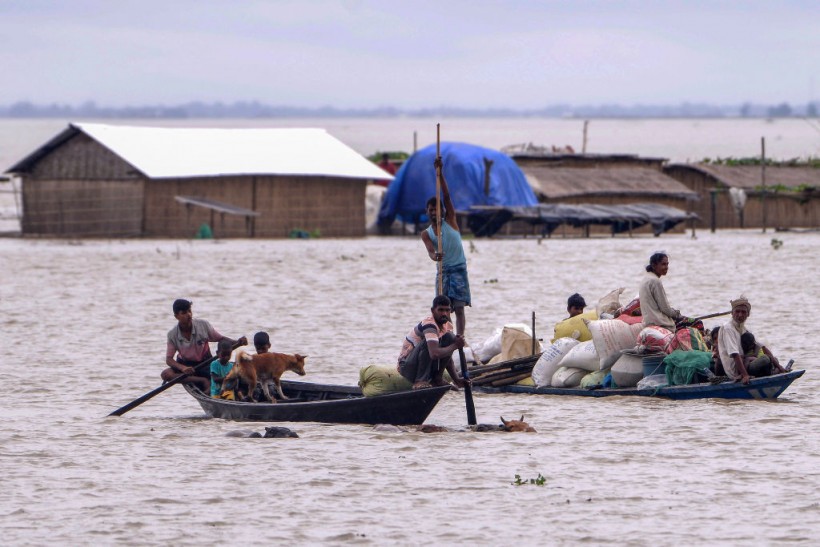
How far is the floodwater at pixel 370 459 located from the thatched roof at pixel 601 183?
1785 cm

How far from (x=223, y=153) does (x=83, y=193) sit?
11.6ft

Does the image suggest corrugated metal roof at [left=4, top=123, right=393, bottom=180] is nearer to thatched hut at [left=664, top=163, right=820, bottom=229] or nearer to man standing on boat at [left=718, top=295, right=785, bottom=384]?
thatched hut at [left=664, top=163, right=820, bottom=229]

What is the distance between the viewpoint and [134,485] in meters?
8.58

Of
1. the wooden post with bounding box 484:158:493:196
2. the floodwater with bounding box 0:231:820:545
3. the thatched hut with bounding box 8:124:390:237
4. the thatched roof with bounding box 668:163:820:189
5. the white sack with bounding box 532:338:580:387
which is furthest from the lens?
the thatched roof with bounding box 668:163:820:189

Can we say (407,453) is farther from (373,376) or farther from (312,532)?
(312,532)

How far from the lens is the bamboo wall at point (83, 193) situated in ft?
103

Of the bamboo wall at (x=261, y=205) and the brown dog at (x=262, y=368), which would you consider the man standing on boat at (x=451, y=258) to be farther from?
the bamboo wall at (x=261, y=205)

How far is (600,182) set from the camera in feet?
121

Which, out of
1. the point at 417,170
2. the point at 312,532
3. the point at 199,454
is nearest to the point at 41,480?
the point at 199,454

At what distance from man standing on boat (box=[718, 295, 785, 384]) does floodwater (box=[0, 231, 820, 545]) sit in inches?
10.6

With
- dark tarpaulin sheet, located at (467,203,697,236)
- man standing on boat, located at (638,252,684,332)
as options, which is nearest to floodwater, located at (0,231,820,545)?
man standing on boat, located at (638,252,684,332)

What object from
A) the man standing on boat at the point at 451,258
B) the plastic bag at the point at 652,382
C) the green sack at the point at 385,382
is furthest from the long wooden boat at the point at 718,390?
the green sack at the point at 385,382

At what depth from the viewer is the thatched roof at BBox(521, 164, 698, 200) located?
36.2 meters

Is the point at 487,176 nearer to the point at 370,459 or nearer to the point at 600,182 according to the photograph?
the point at 600,182
